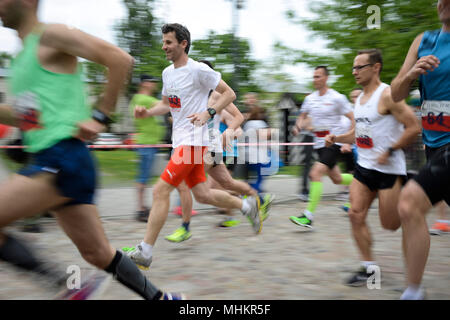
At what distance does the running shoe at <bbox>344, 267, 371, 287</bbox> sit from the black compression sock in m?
1.78

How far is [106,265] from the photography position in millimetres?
2604

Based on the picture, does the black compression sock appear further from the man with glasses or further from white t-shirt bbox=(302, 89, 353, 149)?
white t-shirt bbox=(302, 89, 353, 149)

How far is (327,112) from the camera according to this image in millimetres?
6887

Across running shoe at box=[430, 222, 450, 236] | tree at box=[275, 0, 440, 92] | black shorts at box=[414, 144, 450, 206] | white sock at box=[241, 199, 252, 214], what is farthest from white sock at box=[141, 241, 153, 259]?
tree at box=[275, 0, 440, 92]

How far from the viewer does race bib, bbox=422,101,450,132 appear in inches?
115

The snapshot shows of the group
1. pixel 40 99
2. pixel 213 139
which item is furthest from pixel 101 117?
pixel 213 139

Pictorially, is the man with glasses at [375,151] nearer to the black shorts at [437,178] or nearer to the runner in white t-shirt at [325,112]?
the black shorts at [437,178]

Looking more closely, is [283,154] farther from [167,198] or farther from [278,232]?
[167,198]

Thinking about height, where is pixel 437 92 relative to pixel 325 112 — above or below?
below

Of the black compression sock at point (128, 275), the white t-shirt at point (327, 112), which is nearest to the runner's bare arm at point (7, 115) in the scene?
the black compression sock at point (128, 275)

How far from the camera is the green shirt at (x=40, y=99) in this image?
88.4 inches

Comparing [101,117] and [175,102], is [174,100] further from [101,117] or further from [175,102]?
[101,117]

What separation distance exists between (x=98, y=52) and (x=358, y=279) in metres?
2.71
